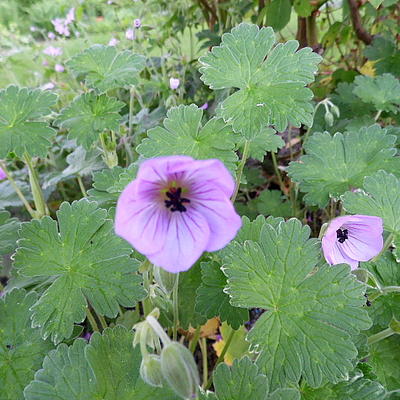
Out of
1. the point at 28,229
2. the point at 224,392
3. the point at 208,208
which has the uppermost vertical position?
the point at 208,208

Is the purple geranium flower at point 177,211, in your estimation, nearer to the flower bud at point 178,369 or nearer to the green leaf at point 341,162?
the flower bud at point 178,369

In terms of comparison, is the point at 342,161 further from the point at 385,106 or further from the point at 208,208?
the point at 208,208

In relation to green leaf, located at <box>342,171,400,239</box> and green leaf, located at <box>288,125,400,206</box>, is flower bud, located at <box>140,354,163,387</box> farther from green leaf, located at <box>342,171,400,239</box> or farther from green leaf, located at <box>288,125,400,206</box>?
green leaf, located at <box>288,125,400,206</box>

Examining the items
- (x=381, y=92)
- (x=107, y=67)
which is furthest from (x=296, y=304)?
(x=381, y=92)

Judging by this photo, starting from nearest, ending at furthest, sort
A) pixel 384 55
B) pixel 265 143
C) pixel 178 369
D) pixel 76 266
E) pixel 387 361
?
pixel 178 369 < pixel 76 266 < pixel 387 361 < pixel 265 143 < pixel 384 55

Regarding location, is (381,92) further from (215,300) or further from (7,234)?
(7,234)

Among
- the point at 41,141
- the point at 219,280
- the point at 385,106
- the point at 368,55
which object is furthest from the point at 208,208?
the point at 368,55

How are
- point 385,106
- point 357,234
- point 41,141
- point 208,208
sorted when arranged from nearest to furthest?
1. point 208,208
2. point 357,234
3. point 41,141
4. point 385,106
